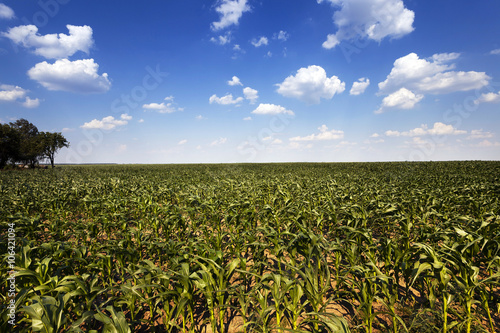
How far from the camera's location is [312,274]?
2.99 m

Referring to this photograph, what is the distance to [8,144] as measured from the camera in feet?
159

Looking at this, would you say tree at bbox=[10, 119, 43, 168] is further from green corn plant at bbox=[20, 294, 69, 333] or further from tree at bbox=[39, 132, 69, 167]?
green corn plant at bbox=[20, 294, 69, 333]

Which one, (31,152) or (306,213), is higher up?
(31,152)

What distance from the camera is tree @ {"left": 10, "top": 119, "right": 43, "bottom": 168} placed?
54225 mm

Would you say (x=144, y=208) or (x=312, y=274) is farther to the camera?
(x=144, y=208)

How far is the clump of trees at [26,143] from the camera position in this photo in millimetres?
48469

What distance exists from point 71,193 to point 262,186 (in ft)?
36.1

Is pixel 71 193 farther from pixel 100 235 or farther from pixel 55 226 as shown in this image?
pixel 55 226

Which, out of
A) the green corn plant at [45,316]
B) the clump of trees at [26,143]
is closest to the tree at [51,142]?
the clump of trees at [26,143]

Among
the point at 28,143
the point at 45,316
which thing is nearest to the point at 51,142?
the point at 28,143

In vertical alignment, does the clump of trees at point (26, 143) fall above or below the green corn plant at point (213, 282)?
above

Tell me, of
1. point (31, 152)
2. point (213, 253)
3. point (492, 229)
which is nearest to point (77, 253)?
point (213, 253)

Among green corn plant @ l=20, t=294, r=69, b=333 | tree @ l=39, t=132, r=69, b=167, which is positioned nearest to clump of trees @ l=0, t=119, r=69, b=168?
tree @ l=39, t=132, r=69, b=167

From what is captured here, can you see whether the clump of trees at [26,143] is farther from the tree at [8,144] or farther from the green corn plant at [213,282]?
the green corn plant at [213,282]
